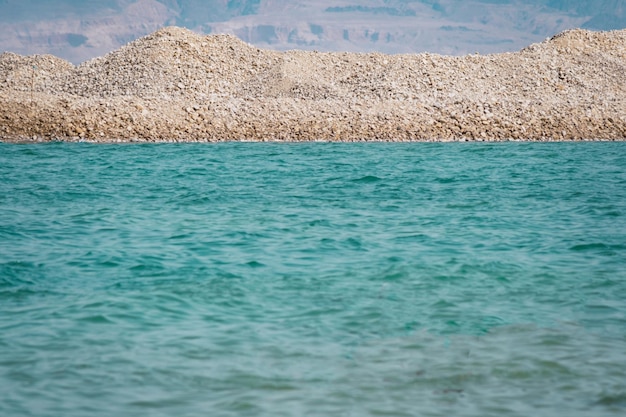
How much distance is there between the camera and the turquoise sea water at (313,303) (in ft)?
22.1

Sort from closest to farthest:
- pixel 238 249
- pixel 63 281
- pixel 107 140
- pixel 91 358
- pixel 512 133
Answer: pixel 91 358
pixel 63 281
pixel 238 249
pixel 107 140
pixel 512 133

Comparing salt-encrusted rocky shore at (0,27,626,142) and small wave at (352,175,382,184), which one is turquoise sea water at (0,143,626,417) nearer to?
small wave at (352,175,382,184)

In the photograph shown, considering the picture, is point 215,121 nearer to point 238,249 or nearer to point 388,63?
point 388,63

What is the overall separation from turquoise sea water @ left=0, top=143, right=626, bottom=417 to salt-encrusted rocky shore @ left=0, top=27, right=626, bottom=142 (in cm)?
1552

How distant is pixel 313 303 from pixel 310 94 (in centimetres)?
3218

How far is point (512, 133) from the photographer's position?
36.6m

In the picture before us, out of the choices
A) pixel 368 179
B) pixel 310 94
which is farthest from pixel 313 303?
pixel 310 94

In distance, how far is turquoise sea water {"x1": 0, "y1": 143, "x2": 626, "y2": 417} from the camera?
6.73m

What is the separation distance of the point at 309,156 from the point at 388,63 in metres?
17.0

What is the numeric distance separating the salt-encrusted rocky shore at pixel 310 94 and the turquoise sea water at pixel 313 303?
1552cm

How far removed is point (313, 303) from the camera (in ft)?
30.8

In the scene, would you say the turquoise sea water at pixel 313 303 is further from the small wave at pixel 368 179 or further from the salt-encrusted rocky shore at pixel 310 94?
the salt-encrusted rocky shore at pixel 310 94

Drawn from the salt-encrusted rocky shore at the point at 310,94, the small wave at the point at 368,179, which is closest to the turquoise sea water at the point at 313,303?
the small wave at the point at 368,179

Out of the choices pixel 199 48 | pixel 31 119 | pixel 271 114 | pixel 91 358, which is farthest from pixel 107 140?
pixel 91 358
